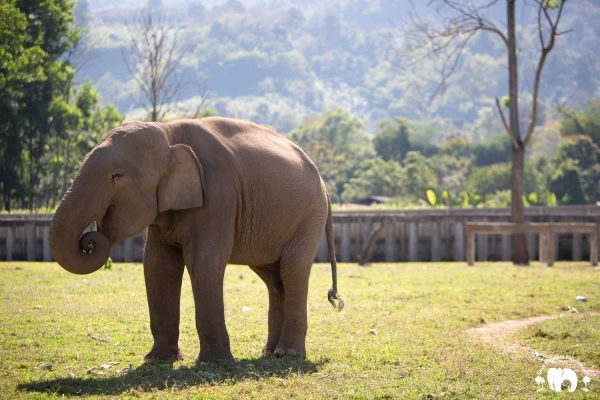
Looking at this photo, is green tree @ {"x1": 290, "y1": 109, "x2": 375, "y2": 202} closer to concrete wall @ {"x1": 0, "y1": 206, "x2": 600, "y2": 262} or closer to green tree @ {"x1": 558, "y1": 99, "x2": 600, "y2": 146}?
green tree @ {"x1": 558, "y1": 99, "x2": 600, "y2": 146}

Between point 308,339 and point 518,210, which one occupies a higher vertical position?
point 518,210

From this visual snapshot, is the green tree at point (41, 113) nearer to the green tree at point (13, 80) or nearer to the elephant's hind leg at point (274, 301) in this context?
the green tree at point (13, 80)

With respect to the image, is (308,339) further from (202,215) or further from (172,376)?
(172,376)

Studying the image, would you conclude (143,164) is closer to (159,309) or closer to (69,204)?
(69,204)

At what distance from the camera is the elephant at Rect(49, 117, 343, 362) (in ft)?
30.2

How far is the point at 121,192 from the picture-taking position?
31.0 feet

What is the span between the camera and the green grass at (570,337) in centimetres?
1119

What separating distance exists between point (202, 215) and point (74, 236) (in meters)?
1.50

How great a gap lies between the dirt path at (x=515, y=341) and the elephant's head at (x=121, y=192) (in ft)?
15.1

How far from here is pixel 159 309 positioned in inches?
415

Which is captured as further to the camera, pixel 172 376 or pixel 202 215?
pixel 202 215

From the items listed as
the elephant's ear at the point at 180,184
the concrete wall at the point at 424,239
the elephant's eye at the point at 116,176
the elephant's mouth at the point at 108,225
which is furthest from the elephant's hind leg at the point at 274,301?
the concrete wall at the point at 424,239

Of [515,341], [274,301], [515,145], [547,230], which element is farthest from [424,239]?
[274,301]

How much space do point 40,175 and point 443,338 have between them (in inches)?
1418
